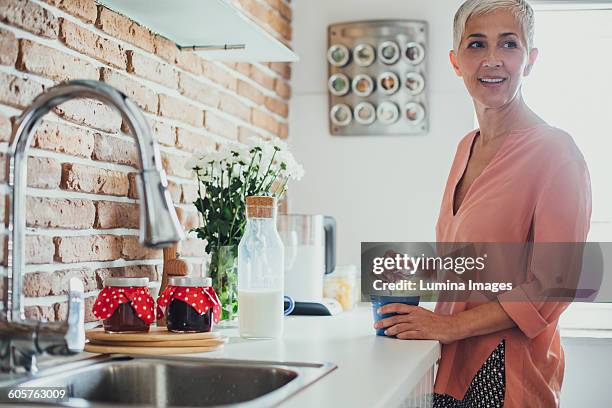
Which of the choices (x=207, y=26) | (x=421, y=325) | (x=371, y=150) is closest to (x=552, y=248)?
(x=421, y=325)

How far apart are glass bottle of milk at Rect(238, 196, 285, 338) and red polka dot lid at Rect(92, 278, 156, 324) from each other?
23 centimetres

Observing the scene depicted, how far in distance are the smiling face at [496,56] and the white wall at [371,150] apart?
1045mm

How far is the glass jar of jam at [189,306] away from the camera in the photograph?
158cm

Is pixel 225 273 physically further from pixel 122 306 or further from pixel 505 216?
pixel 505 216

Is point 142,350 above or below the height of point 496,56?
below

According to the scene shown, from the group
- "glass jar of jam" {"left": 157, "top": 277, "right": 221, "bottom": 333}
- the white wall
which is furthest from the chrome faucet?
the white wall

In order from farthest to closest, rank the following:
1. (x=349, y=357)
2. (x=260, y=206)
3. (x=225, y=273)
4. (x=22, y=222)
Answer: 1. (x=225, y=273)
2. (x=260, y=206)
3. (x=349, y=357)
4. (x=22, y=222)

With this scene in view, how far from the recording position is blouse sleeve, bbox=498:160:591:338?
1.64 meters

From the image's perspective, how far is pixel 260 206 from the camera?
1.76 m

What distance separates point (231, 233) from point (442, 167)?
1.18m

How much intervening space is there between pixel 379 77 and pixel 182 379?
1.74 m

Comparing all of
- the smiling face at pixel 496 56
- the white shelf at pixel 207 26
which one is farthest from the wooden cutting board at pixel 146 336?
the smiling face at pixel 496 56

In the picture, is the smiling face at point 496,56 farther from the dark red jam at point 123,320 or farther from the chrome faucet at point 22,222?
the chrome faucet at point 22,222

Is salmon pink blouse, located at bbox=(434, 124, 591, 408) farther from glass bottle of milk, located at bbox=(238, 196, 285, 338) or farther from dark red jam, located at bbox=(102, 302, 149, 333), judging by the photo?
dark red jam, located at bbox=(102, 302, 149, 333)
